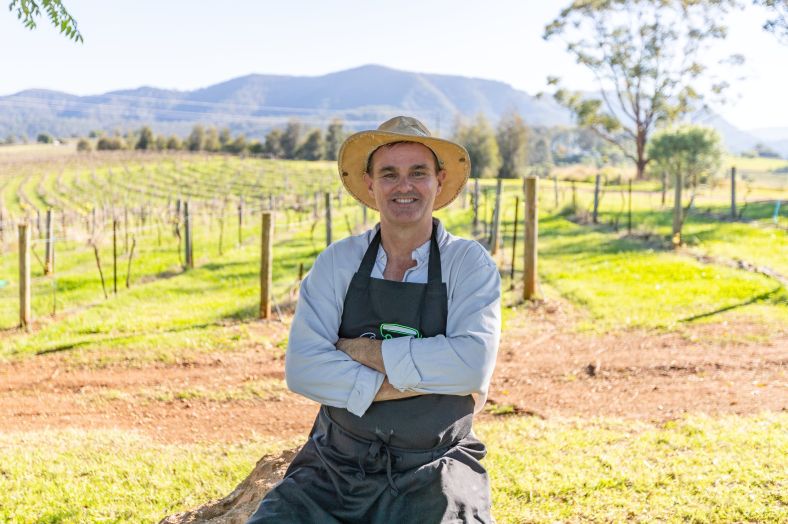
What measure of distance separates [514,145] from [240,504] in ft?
199

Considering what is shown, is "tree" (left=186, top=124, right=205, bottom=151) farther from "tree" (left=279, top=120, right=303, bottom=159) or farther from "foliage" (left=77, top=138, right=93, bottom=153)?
"foliage" (left=77, top=138, right=93, bottom=153)

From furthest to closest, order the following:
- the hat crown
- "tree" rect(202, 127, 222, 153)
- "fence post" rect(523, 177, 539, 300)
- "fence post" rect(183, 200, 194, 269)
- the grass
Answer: "tree" rect(202, 127, 222, 153), "fence post" rect(183, 200, 194, 269), "fence post" rect(523, 177, 539, 300), the grass, the hat crown

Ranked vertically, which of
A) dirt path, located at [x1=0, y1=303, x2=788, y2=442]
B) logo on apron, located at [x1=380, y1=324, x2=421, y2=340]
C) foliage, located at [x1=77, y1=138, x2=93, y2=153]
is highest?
foliage, located at [x1=77, y1=138, x2=93, y2=153]

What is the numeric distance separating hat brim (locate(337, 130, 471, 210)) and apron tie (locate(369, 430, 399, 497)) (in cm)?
105

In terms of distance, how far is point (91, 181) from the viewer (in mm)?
47406

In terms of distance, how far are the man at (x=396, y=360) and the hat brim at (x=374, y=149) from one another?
0.6 inches

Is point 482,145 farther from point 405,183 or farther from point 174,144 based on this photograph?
point 405,183

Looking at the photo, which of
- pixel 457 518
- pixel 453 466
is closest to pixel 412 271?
pixel 453 466

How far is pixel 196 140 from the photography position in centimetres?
7894

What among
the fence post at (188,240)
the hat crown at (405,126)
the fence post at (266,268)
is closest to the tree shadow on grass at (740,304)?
the fence post at (266,268)

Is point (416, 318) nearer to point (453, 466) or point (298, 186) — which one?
point (453, 466)

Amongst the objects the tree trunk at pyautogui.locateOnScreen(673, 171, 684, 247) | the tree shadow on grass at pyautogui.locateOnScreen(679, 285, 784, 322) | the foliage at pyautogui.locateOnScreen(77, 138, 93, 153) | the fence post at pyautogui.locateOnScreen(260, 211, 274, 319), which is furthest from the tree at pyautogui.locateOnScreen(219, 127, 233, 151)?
the tree shadow on grass at pyautogui.locateOnScreen(679, 285, 784, 322)

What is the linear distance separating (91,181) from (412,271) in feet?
161

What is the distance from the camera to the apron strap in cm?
294
